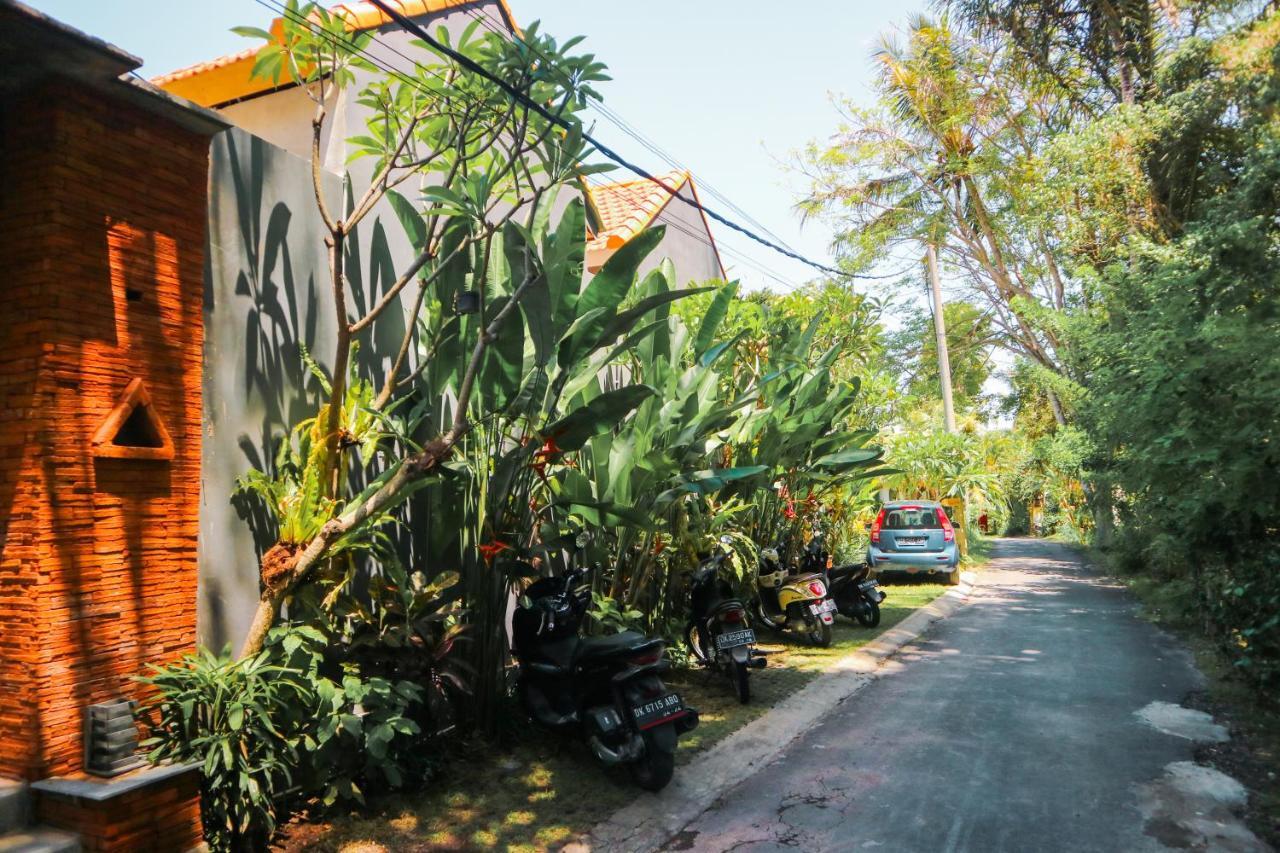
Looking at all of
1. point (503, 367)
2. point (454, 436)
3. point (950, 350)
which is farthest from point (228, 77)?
point (950, 350)

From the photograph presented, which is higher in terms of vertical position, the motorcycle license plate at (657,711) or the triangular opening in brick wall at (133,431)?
the triangular opening in brick wall at (133,431)

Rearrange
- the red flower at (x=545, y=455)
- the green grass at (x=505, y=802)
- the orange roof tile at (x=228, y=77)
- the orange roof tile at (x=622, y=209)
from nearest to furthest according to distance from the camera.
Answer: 1. the green grass at (x=505, y=802)
2. the red flower at (x=545, y=455)
3. the orange roof tile at (x=228, y=77)
4. the orange roof tile at (x=622, y=209)

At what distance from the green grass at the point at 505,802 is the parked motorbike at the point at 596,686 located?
274mm

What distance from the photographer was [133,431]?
3.89m

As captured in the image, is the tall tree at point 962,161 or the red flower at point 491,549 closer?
the red flower at point 491,549

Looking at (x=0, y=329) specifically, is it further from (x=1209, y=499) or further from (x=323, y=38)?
(x=1209, y=499)

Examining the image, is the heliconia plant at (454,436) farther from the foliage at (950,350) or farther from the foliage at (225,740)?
the foliage at (950,350)

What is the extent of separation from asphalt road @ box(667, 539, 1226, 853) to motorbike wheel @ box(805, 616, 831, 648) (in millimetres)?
856

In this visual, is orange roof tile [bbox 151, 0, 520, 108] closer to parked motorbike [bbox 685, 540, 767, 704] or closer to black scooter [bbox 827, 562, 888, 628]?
parked motorbike [bbox 685, 540, 767, 704]

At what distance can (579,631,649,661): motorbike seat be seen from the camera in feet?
16.5

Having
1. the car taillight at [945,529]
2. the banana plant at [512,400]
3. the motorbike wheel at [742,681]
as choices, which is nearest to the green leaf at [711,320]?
the banana plant at [512,400]

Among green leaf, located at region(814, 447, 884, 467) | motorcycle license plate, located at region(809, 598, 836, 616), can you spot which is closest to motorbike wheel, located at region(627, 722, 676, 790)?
motorcycle license plate, located at region(809, 598, 836, 616)

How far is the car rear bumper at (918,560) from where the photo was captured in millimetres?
14750

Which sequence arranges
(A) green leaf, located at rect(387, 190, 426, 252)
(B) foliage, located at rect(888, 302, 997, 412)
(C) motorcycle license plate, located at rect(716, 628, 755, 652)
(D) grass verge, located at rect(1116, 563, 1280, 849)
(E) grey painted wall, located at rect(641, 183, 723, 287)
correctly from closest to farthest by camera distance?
(D) grass verge, located at rect(1116, 563, 1280, 849) < (A) green leaf, located at rect(387, 190, 426, 252) < (C) motorcycle license plate, located at rect(716, 628, 755, 652) < (E) grey painted wall, located at rect(641, 183, 723, 287) < (B) foliage, located at rect(888, 302, 997, 412)
